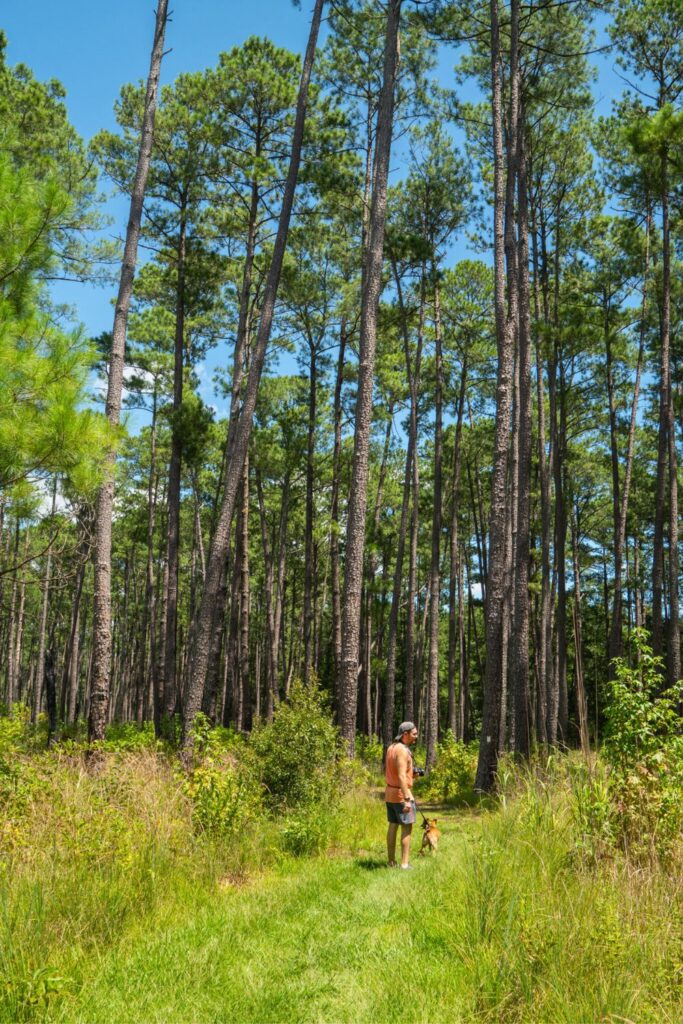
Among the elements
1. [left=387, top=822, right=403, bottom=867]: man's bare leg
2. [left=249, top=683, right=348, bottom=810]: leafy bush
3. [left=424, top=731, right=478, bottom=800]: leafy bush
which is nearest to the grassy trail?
[left=387, top=822, right=403, bottom=867]: man's bare leg

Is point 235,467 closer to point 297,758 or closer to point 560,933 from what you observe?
point 297,758

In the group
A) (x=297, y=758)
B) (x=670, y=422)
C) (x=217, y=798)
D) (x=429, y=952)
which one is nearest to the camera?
(x=429, y=952)

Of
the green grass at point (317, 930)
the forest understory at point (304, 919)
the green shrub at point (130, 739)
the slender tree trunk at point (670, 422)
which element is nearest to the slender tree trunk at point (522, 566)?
the slender tree trunk at point (670, 422)

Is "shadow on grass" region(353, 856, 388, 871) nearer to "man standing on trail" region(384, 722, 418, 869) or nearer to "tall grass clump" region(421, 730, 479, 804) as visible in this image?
"man standing on trail" region(384, 722, 418, 869)

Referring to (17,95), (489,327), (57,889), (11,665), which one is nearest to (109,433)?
(57,889)

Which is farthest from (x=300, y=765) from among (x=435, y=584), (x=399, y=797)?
(x=435, y=584)

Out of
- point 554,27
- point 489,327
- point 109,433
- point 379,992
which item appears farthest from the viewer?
point 489,327

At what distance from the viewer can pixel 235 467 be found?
35.6 feet

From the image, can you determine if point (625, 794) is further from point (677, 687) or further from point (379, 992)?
point (379, 992)

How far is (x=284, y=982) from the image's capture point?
154 inches

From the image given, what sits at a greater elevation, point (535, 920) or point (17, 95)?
point (17, 95)

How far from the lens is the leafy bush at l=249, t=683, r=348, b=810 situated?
829 cm

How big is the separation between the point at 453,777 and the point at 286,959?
1012cm

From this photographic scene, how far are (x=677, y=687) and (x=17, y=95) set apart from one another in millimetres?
14795
